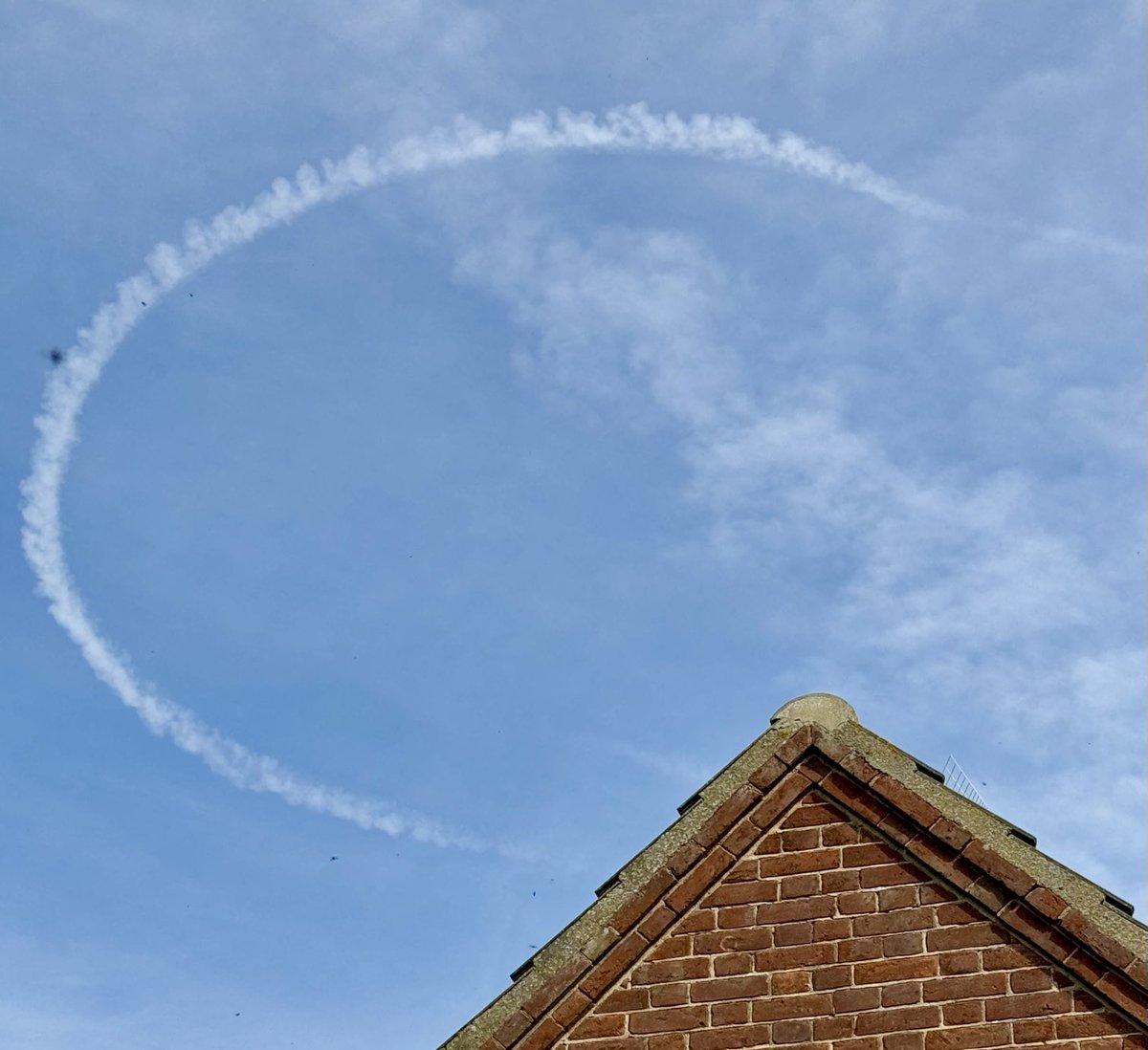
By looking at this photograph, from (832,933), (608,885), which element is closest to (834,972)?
(832,933)

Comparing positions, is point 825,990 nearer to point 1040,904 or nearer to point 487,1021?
point 1040,904

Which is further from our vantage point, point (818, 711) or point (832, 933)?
point (818, 711)

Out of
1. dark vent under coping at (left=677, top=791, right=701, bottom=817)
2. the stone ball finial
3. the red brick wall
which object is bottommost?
the red brick wall

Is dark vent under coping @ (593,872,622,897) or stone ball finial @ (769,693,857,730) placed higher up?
stone ball finial @ (769,693,857,730)

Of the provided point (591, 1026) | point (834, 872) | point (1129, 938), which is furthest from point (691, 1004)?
point (1129, 938)

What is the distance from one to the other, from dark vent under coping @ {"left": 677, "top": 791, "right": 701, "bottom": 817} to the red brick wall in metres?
0.44

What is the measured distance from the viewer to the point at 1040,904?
6.52 metres

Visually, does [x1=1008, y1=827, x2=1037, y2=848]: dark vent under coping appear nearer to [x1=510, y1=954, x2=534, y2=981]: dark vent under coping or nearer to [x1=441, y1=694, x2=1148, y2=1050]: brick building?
[x1=441, y1=694, x2=1148, y2=1050]: brick building

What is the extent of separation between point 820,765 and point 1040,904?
1377mm

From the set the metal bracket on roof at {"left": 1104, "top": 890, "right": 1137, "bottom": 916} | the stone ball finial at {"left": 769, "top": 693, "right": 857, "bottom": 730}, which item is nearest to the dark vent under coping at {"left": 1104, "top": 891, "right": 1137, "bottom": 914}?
the metal bracket on roof at {"left": 1104, "top": 890, "right": 1137, "bottom": 916}

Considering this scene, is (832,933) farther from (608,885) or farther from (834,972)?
(608,885)

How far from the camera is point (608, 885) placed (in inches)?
287

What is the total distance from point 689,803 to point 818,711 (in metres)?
0.95

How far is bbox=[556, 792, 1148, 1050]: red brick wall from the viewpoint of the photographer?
639 centimetres
